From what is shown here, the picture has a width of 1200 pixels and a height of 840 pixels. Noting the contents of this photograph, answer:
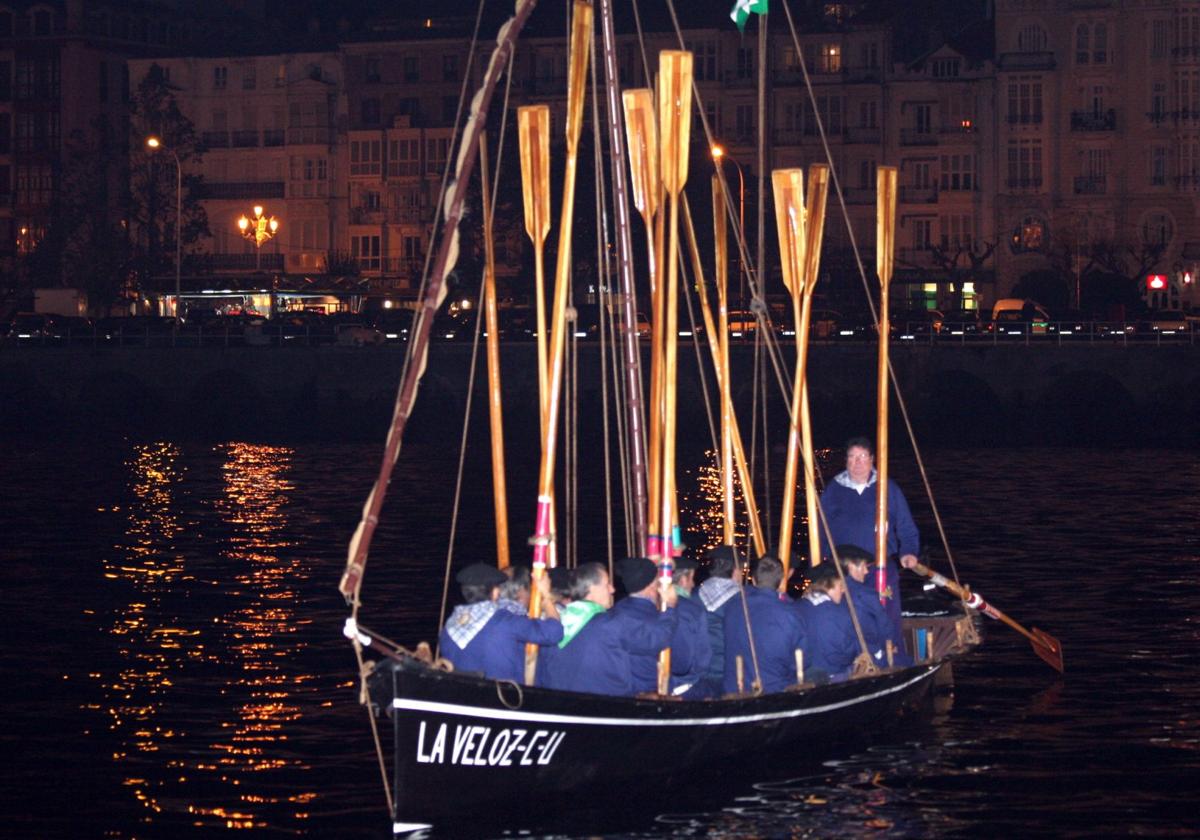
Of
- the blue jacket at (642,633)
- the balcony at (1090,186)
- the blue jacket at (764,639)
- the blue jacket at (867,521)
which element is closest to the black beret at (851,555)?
the blue jacket at (764,639)

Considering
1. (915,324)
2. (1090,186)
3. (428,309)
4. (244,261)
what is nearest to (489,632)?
(428,309)

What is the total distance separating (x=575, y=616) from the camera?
17.2m

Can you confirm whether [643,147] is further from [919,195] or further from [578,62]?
[919,195]

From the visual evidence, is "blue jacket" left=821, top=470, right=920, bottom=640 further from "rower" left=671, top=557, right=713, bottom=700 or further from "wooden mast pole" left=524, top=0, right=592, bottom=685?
"wooden mast pole" left=524, top=0, right=592, bottom=685

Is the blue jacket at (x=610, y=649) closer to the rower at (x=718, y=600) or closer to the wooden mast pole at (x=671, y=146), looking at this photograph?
the wooden mast pole at (x=671, y=146)

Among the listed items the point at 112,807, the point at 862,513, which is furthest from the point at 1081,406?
the point at 112,807

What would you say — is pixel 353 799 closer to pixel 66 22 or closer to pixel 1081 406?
pixel 1081 406

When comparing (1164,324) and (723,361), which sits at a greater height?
(723,361)

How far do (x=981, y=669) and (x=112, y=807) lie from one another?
1120cm

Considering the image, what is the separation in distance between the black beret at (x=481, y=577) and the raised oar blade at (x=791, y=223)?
5953 millimetres

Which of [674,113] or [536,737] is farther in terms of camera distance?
[674,113]

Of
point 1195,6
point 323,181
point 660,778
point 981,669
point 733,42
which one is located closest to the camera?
point 660,778

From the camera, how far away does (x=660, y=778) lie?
17.8 m

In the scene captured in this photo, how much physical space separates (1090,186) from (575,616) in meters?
86.8
